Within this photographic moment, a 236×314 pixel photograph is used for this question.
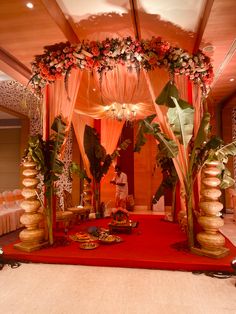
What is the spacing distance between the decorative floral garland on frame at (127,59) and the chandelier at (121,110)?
1722mm

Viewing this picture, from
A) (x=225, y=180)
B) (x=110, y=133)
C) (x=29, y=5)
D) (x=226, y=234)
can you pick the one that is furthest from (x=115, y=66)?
(x=226, y=234)

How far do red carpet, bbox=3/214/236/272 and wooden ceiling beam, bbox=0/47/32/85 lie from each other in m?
3.40

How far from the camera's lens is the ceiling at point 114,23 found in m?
3.74

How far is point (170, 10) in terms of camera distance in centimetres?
392

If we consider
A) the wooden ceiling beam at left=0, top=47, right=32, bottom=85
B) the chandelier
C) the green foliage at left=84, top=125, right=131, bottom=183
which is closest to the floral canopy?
the wooden ceiling beam at left=0, top=47, right=32, bottom=85

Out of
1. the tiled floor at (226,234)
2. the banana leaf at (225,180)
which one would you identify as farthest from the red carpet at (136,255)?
the tiled floor at (226,234)

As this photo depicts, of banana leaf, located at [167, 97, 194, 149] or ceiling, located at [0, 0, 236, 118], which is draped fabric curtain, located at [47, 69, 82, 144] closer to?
ceiling, located at [0, 0, 236, 118]

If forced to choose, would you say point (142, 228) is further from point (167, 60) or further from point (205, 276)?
point (167, 60)

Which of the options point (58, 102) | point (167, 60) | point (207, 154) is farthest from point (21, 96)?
point (207, 154)

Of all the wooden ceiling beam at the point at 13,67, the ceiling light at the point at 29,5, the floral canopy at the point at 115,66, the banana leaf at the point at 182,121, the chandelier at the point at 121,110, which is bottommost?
the banana leaf at the point at 182,121

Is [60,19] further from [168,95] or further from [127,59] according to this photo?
[168,95]

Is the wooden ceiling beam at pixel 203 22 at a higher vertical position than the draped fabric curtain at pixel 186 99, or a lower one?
higher

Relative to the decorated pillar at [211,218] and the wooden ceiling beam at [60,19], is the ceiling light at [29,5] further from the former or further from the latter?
the decorated pillar at [211,218]

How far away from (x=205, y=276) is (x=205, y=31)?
3597 mm
